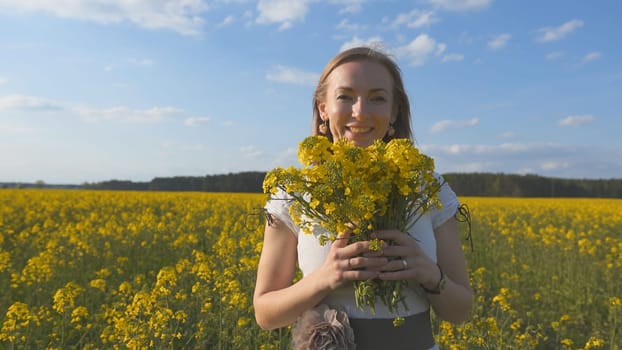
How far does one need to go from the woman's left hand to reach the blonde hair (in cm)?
71

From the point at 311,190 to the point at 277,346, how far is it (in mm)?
2390

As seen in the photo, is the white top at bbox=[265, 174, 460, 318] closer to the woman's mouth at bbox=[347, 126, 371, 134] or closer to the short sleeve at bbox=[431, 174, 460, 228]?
the short sleeve at bbox=[431, 174, 460, 228]

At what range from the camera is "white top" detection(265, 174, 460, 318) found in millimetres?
1546

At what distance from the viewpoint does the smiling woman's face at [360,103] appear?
1.71 meters

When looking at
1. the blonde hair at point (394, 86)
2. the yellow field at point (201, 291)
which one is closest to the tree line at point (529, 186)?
the yellow field at point (201, 291)

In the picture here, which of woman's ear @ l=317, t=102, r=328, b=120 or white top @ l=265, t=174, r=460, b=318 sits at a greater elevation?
woman's ear @ l=317, t=102, r=328, b=120

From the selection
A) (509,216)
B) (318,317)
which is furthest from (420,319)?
(509,216)

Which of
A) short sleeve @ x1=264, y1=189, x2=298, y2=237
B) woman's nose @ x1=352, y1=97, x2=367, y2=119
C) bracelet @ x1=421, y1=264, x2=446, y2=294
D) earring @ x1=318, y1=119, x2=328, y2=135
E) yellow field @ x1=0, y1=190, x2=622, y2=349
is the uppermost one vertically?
A: woman's nose @ x1=352, y1=97, x2=367, y2=119

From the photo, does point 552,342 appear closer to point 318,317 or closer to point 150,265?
point 318,317

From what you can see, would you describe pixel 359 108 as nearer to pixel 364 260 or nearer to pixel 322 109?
pixel 322 109

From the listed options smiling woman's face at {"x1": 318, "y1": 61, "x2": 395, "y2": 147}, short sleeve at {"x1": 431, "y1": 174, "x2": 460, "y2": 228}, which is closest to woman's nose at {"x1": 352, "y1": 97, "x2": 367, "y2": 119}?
smiling woman's face at {"x1": 318, "y1": 61, "x2": 395, "y2": 147}

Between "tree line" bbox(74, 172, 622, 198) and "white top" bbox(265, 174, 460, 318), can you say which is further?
"tree line" bbox(74, 172, 622, 198)

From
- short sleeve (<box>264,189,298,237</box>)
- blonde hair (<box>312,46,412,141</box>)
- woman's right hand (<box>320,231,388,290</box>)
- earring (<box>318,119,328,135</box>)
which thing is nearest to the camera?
woman's right hand (<box>320,231,388,290</box>)

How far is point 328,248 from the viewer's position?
1.58m
